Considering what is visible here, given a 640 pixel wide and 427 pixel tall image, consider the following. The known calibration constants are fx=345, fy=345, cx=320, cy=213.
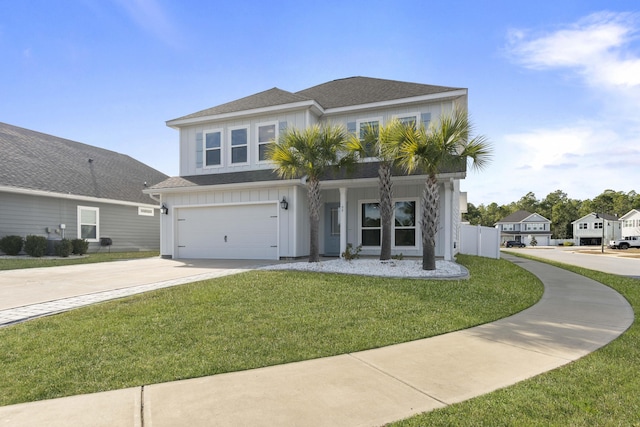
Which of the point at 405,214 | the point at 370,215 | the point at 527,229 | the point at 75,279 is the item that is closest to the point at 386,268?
the point at 405,214

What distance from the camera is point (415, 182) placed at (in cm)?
1237

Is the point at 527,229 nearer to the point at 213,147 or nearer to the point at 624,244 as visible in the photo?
the point at 624,244

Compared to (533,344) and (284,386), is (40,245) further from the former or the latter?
(533,344)

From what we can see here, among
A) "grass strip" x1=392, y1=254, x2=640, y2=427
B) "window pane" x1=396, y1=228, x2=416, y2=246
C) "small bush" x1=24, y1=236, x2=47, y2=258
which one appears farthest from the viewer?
"small bush" x1=24, y1=236, x2=47, y2=258

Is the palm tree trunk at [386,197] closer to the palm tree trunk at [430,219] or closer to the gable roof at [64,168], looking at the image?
the palm tree trunk at [430,219]

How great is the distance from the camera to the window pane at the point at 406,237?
13.2 metres

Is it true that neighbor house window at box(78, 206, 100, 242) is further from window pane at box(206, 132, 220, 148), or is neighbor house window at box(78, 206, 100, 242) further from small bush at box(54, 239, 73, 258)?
window pane at box(206, 132, 220, 148)

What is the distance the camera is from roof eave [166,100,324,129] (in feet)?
43.0

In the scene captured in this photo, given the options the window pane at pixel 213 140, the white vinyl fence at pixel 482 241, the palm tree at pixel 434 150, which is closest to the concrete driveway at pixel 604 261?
the white vinyl fence at pixel 482 241

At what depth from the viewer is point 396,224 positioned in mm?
13453

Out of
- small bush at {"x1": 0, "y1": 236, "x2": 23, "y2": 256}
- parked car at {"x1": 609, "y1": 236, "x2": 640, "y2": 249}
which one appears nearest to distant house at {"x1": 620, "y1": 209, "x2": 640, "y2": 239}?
parked car at {"x1": 609, "y1": 236, "x2": 640, "y2": 249}

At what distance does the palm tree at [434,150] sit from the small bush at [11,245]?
15.3 metres

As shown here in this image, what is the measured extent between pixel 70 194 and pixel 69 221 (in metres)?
1.44

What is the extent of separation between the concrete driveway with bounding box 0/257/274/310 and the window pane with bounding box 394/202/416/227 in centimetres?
705
